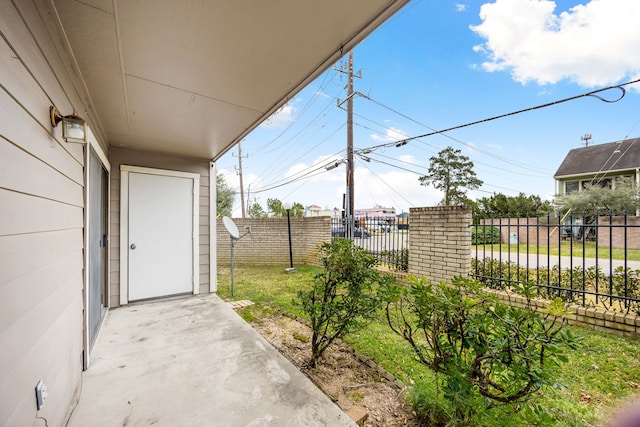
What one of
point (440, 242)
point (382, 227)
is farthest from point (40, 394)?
point (382, 227)

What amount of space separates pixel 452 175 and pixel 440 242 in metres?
14.9

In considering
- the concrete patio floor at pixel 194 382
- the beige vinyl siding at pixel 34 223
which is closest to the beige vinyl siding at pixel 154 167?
the concrete patio floor at pixel 194 382

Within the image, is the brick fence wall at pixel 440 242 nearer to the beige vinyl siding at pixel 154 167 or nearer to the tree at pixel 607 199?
the beige vinyl siding at pixel 154 167

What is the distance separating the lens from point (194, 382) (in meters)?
2.09

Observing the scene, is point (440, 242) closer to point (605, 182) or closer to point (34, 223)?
point (34, 223)

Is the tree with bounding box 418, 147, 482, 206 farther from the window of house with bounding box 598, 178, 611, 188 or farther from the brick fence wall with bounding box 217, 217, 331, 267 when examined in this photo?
the brick fence wall with bounding box 217, 217, 331, 267

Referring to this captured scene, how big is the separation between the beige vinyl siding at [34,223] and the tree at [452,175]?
18059mm

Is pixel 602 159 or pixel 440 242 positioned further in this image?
pixel 602 159

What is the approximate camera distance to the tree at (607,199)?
38.7 feet

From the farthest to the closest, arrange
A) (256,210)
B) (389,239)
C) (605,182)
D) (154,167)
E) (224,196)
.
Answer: (256,210) → (224,196) → (605,182) → (389,239) → (154,167)

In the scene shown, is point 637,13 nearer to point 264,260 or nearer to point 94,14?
point 94,14

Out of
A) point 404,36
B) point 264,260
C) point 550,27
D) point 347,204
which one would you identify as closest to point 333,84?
point 404,36

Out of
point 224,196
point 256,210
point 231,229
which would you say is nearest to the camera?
point 231,229

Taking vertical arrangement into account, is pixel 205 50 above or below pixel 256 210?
above
